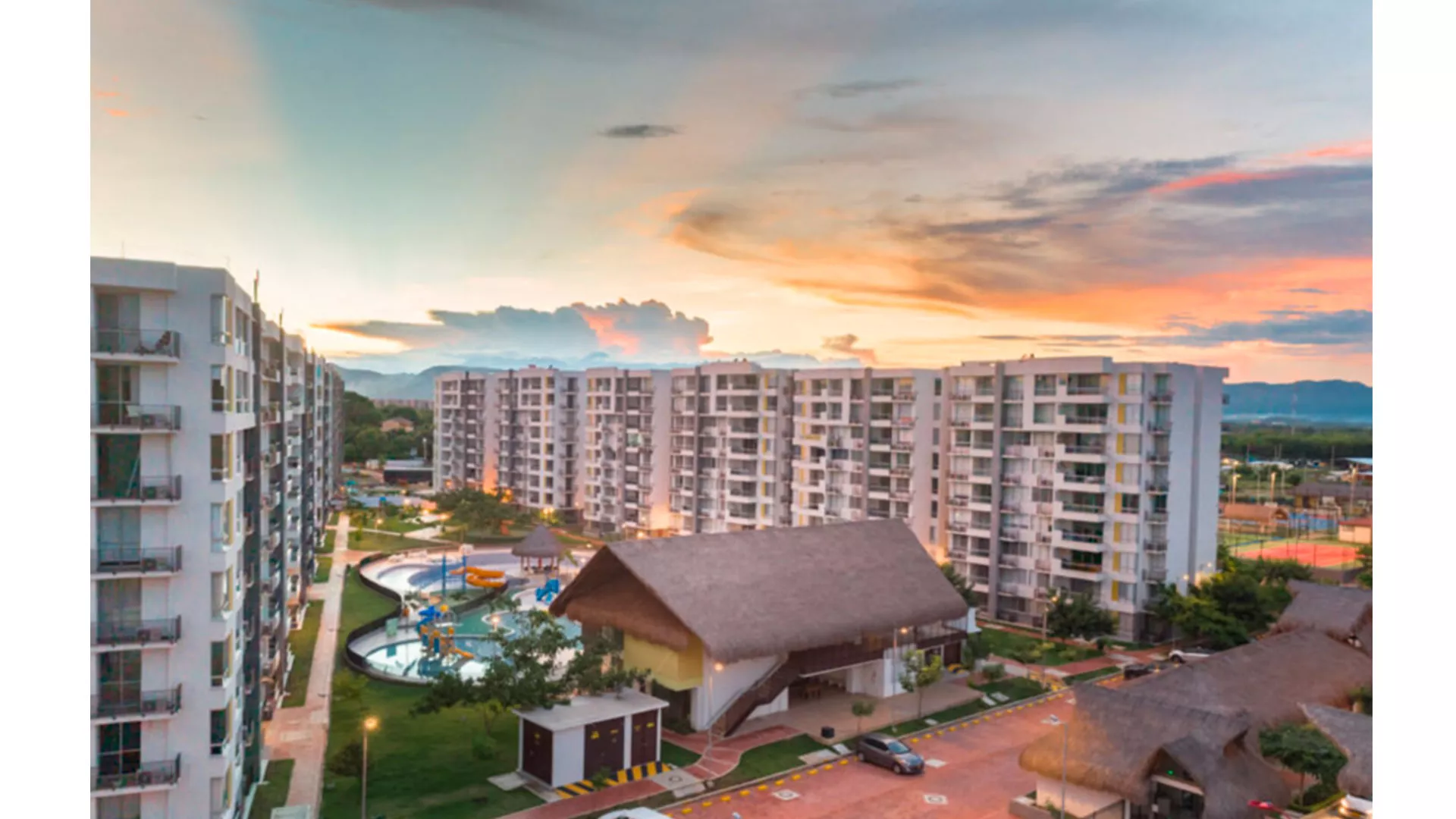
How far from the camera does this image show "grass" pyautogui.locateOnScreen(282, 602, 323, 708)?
1941 centimetres

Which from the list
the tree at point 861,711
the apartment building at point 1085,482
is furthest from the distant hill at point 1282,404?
the tree at point 861,711

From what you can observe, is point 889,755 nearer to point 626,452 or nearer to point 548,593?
point 548,593

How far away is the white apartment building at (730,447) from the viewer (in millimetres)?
36000

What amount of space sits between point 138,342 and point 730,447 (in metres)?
27.9

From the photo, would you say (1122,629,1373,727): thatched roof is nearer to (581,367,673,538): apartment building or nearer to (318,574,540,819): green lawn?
(318,574,540,819): green lawn

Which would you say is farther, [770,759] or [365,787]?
[770,759]

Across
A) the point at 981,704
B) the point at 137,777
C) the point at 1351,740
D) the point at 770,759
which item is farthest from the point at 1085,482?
the point at 137,777

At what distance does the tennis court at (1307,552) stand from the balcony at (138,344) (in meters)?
35.0

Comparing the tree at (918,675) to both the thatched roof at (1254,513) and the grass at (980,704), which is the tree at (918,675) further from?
the thatched roof at (1254,513)

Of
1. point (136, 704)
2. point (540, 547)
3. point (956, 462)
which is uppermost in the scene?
point (956, 462)

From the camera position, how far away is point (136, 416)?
10664mm

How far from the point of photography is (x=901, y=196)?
55.9ft

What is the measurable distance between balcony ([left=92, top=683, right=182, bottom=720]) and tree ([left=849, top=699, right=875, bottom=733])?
1133cm

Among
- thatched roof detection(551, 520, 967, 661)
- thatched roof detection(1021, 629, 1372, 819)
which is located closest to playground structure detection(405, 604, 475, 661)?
thatched roof detection(551, 520, 967, 661)
